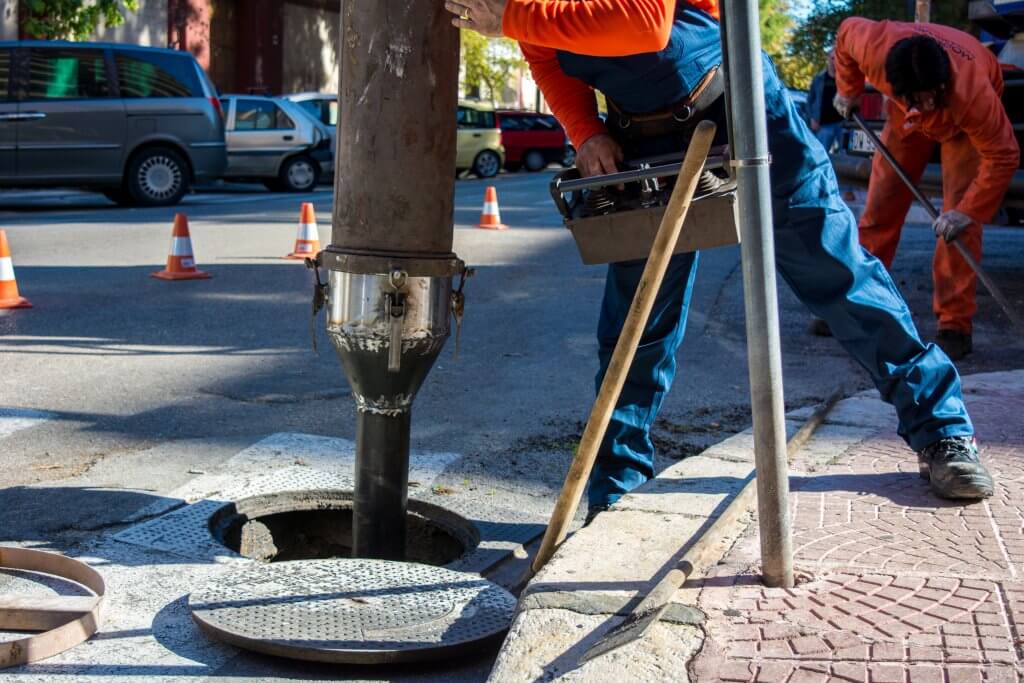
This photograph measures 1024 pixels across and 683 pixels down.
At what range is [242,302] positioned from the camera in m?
7.66

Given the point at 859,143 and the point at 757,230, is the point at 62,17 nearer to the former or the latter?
the point at 859,143

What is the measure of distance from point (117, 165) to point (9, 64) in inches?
62.0

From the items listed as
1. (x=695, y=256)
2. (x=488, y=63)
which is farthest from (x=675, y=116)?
(x=488, y=63)

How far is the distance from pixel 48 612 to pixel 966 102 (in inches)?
173

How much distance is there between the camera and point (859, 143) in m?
8.59

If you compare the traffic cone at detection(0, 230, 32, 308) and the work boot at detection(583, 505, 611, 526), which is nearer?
the work boot at detection(583, 505, 611, 526)

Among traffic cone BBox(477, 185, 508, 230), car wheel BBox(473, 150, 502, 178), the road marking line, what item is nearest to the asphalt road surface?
the road marking line

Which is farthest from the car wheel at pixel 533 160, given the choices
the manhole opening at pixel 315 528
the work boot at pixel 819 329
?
the manhole opening at pixel 315 528

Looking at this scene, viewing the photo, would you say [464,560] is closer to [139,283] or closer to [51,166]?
[139,283]

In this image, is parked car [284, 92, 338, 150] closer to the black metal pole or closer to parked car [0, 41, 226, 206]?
parked car [0, 41, 226, 206]

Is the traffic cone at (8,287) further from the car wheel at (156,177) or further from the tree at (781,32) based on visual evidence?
the tree at (781,32)

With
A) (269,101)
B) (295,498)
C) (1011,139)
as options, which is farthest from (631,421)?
(269,101)

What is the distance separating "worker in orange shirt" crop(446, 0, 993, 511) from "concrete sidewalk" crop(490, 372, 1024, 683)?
165mm

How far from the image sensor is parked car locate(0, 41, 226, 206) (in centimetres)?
1415
